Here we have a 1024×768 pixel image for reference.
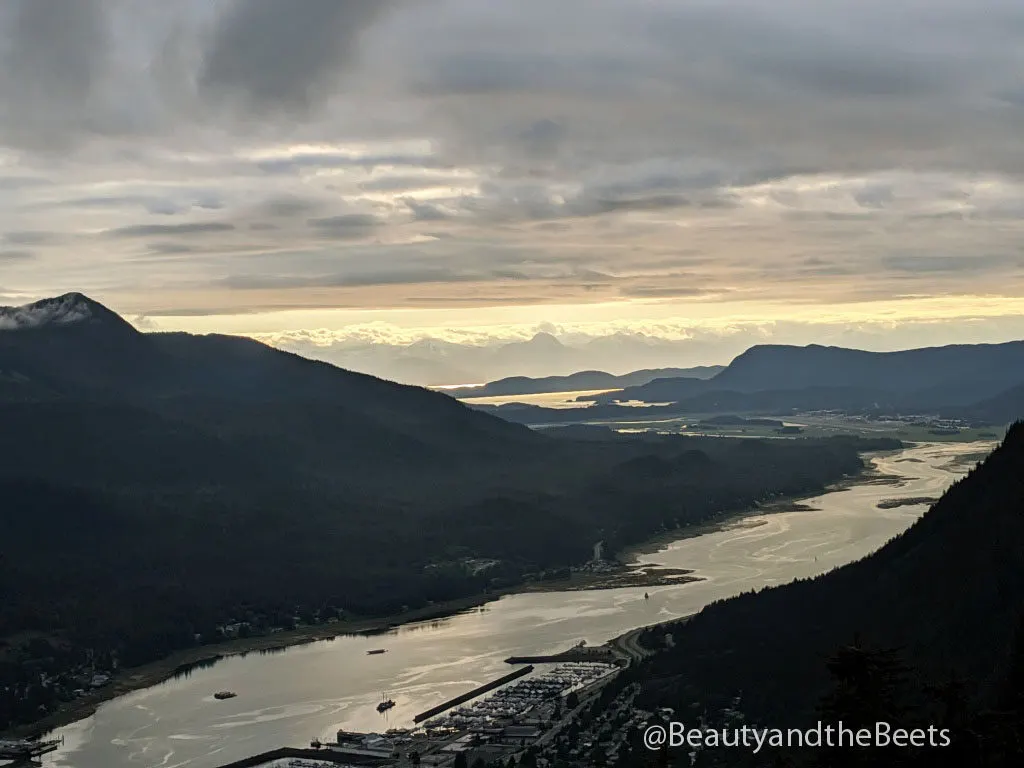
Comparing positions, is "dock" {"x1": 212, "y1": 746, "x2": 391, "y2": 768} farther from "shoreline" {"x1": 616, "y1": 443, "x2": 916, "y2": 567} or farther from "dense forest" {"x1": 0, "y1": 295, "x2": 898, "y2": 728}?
"shoreline" {"x1": 616, "y1": 443, "x2": 916, "y2": 567}

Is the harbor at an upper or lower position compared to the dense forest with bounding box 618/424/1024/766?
lower

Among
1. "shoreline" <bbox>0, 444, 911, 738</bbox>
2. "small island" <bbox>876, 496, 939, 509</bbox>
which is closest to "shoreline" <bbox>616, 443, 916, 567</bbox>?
"shoreline" <bbox>0, 444, 911, 738</bbox>

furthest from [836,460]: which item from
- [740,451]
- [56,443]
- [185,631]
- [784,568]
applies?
[185,631]

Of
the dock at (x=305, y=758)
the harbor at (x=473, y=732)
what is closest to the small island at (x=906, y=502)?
the harbor at (x=473, y=732)

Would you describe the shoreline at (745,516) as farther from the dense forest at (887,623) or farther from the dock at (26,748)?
the dock at (26,748)

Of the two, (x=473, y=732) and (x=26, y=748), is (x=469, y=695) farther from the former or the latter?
(x=26, y=748)

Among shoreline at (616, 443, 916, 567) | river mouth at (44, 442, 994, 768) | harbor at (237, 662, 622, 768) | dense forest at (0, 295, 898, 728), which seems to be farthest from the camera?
shoreline at (616, 443, 916, 567)
